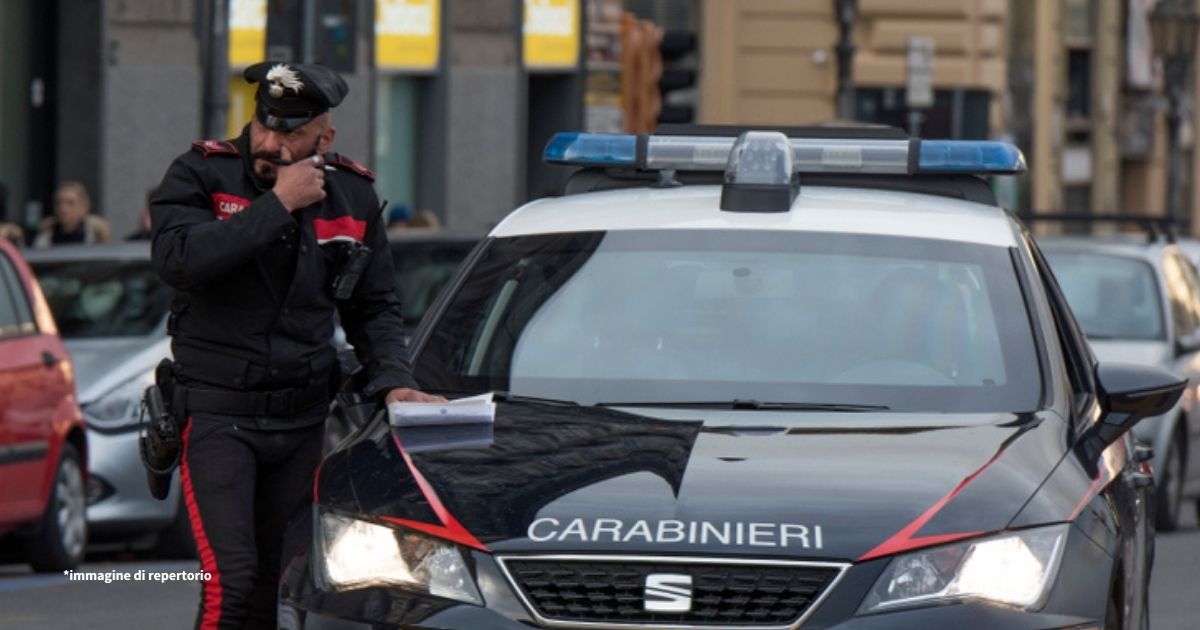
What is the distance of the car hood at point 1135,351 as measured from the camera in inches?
597

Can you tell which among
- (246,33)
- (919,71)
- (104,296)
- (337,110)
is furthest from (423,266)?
(919,71)

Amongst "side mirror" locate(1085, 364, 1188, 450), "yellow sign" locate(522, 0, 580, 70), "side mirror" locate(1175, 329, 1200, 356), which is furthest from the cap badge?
"yellow sign" locate(522, 0, 580, 70)

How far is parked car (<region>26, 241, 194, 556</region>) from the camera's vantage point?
13320 millimetres

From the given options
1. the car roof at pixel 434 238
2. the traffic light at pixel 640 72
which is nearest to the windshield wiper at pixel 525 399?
the car roof at pixel 434 238

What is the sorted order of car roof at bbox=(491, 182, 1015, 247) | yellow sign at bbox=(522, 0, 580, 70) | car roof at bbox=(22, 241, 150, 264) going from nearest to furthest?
car roof at bbox=(491, 182, 1015, 247)
car roof at bbox=(22, 241, 150, 264)
yellow sign at bbox=(522, 0, 580, 70)

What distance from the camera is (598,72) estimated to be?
30.5 m

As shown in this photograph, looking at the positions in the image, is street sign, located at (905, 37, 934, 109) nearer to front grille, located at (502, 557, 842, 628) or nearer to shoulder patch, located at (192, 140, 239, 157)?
shoulder patch, located at (192, 140, 239, 157)

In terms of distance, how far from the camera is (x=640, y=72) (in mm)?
20938

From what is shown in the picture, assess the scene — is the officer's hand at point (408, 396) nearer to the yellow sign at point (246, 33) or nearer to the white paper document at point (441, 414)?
the white paper document at point (441, 414)

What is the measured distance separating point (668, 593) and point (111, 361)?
8.56m

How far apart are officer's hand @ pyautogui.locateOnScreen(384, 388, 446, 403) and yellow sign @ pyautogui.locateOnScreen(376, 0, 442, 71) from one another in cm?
1992

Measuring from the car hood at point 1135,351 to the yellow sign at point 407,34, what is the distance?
12.0m

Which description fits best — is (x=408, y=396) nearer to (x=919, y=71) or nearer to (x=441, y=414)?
(x=441, y=414)

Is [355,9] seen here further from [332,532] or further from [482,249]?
[332,532]
